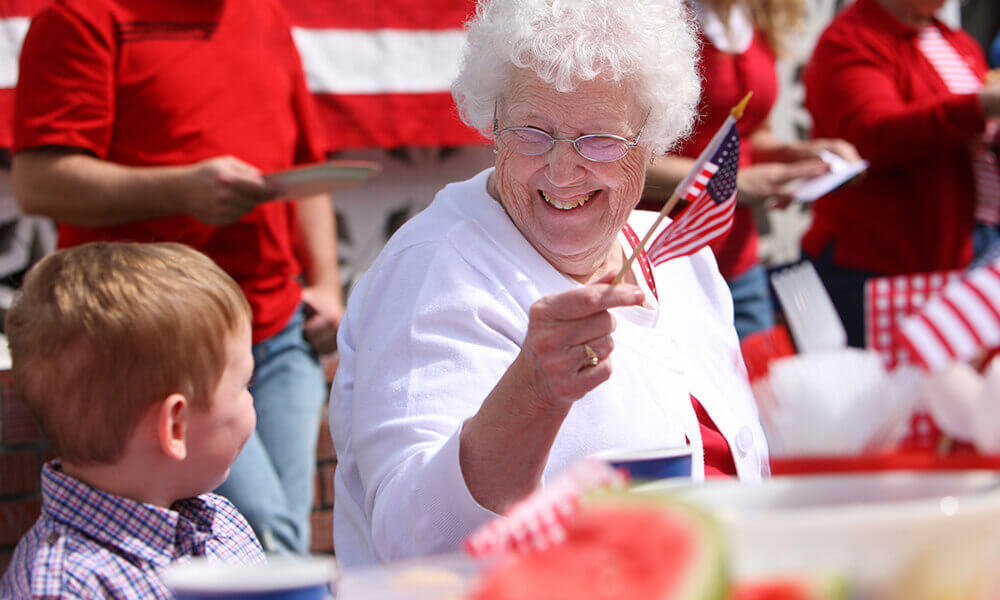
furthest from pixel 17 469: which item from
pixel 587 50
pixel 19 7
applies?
pixel 587 50

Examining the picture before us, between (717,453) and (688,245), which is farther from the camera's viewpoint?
(717,453)

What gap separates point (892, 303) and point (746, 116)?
2595mm

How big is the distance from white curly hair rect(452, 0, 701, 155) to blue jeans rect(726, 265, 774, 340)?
121 cm

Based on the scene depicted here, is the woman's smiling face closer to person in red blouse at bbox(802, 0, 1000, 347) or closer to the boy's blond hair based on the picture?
the boy's blond hair

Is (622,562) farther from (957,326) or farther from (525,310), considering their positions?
(525,310)

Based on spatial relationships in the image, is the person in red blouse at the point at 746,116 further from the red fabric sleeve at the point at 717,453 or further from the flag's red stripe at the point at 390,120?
the red fabric sleeve at the point at 717,453

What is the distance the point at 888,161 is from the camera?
323 centimetres

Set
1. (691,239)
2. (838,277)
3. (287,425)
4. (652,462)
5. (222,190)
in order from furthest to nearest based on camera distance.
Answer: (838,277)
(287,425)
(222,190)
(691,239)
(652,462)

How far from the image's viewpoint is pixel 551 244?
184cm

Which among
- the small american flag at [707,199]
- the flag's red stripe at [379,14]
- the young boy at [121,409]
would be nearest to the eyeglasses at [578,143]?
the small american flag at [707,199]

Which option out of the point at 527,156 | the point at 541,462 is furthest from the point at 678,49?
the point at 541,462

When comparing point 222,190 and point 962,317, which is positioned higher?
point 962,317

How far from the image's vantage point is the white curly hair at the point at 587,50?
177 cm

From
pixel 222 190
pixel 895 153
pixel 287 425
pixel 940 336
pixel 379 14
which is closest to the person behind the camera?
pixel 940 336
